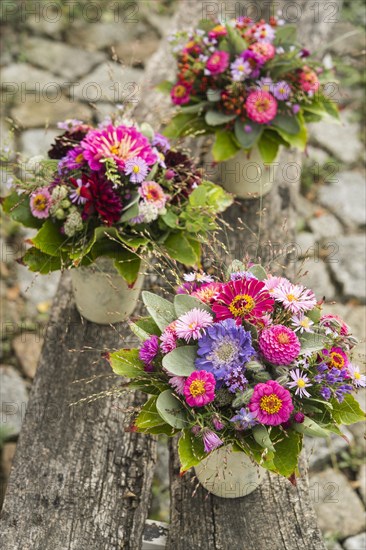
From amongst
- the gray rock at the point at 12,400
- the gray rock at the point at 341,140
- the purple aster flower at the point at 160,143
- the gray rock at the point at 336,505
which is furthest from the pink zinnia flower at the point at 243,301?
the gray rock at the point at 341,140

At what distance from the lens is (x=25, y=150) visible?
13.0 feet

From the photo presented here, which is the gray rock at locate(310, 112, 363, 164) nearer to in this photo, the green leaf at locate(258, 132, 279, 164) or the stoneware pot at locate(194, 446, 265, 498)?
the green leaf at locate(258, 132, 279, 164)

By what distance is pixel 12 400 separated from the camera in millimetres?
2930

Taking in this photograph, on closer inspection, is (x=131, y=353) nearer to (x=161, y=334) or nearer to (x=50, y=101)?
(x=161, y=334)

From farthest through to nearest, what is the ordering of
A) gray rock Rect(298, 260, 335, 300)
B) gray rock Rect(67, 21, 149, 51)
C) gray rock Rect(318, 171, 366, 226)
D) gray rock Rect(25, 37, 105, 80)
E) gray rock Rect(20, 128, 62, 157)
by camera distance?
1. gray rock Rect(67, 21, 149, 51)
2. gray rock Rect(25, 37, 105, 80)
3. gray rock Rect(20, 128, 62, 157)
4. gray rock Rect(318, 171, 366, 226)
5. gray rock Rect(298, 260, 335, 300)

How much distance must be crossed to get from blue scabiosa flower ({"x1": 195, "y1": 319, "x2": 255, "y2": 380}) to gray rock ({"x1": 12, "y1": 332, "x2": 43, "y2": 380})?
1787 millimetres

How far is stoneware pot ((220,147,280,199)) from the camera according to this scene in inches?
95.3

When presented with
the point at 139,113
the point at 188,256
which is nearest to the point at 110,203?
the point at 188,256

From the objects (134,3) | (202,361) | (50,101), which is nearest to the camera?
(202,361)

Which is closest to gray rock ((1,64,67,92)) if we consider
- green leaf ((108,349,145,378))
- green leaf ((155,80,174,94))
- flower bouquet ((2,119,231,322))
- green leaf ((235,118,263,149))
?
green leaf ((155,80,174,94))

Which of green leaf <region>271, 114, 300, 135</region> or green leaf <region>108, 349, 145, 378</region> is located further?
green leaf <region>271, 114, 300, 135</region>

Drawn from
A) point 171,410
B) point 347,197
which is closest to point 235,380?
point 171,410

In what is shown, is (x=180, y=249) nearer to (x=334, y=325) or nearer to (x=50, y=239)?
(x=50, y=239)

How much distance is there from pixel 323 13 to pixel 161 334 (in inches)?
91.0
